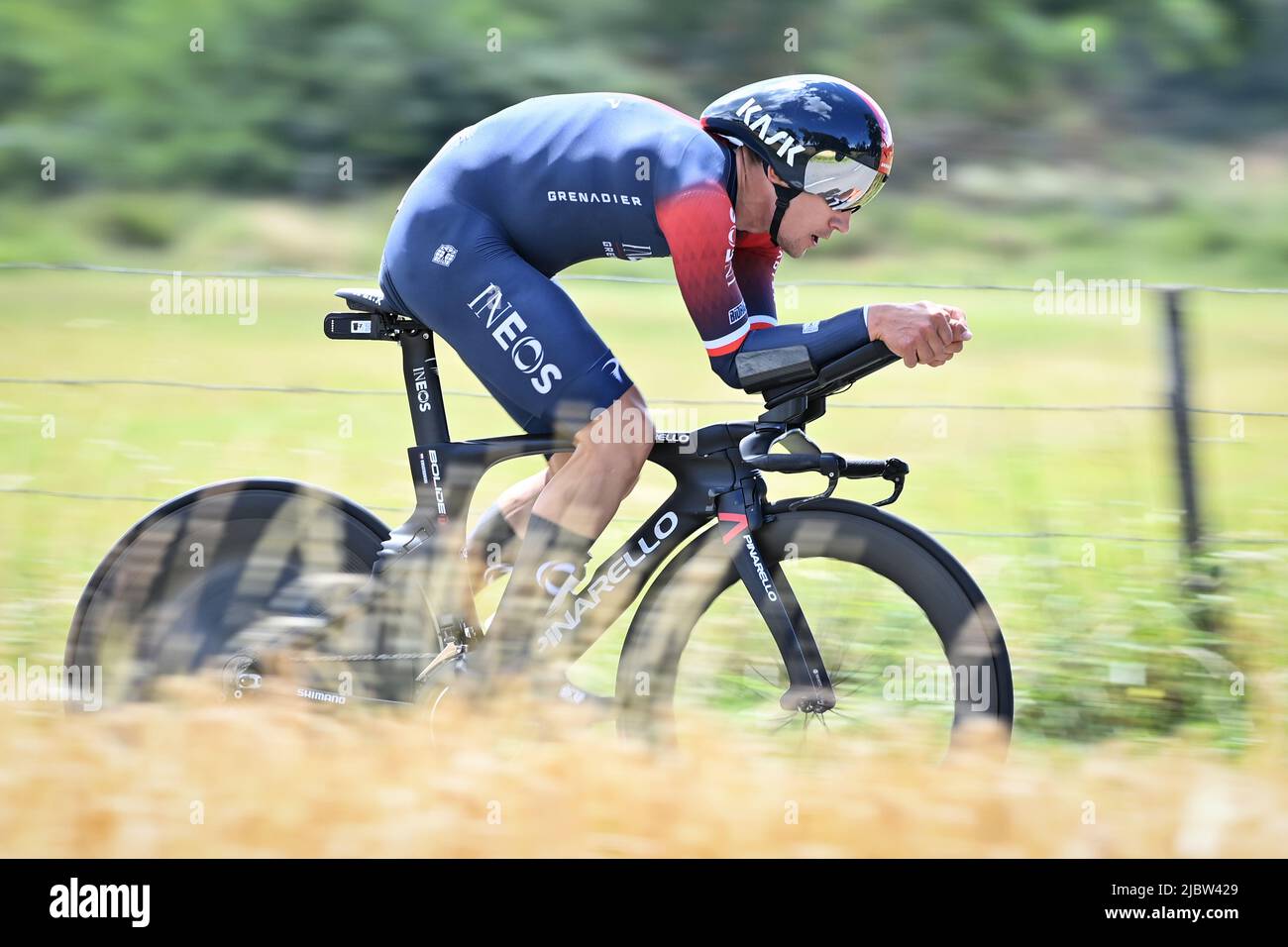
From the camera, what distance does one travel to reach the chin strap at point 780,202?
3443mm

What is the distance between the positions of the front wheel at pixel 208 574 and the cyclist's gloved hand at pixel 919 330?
1.40 m

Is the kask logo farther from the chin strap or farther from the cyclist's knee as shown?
the cyclist's knee

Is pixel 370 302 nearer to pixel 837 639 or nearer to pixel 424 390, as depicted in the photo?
pixel 424 390

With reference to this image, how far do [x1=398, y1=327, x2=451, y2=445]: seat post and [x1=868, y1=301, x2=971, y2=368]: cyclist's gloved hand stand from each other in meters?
1.09

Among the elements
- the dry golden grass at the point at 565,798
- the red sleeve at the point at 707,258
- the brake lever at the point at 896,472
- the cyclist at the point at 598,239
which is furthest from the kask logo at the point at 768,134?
the dry golden grass at the point at 565,798

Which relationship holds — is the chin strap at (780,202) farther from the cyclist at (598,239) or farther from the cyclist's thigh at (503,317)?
the cyclist's thigh at (503,317)

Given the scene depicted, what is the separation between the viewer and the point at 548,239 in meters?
3.60

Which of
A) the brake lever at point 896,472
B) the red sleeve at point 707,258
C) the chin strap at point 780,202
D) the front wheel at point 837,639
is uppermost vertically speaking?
the chin strap at point 780,202

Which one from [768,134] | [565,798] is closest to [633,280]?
[768,134]

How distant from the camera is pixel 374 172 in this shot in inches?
661

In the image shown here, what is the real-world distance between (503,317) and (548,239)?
0.22m
